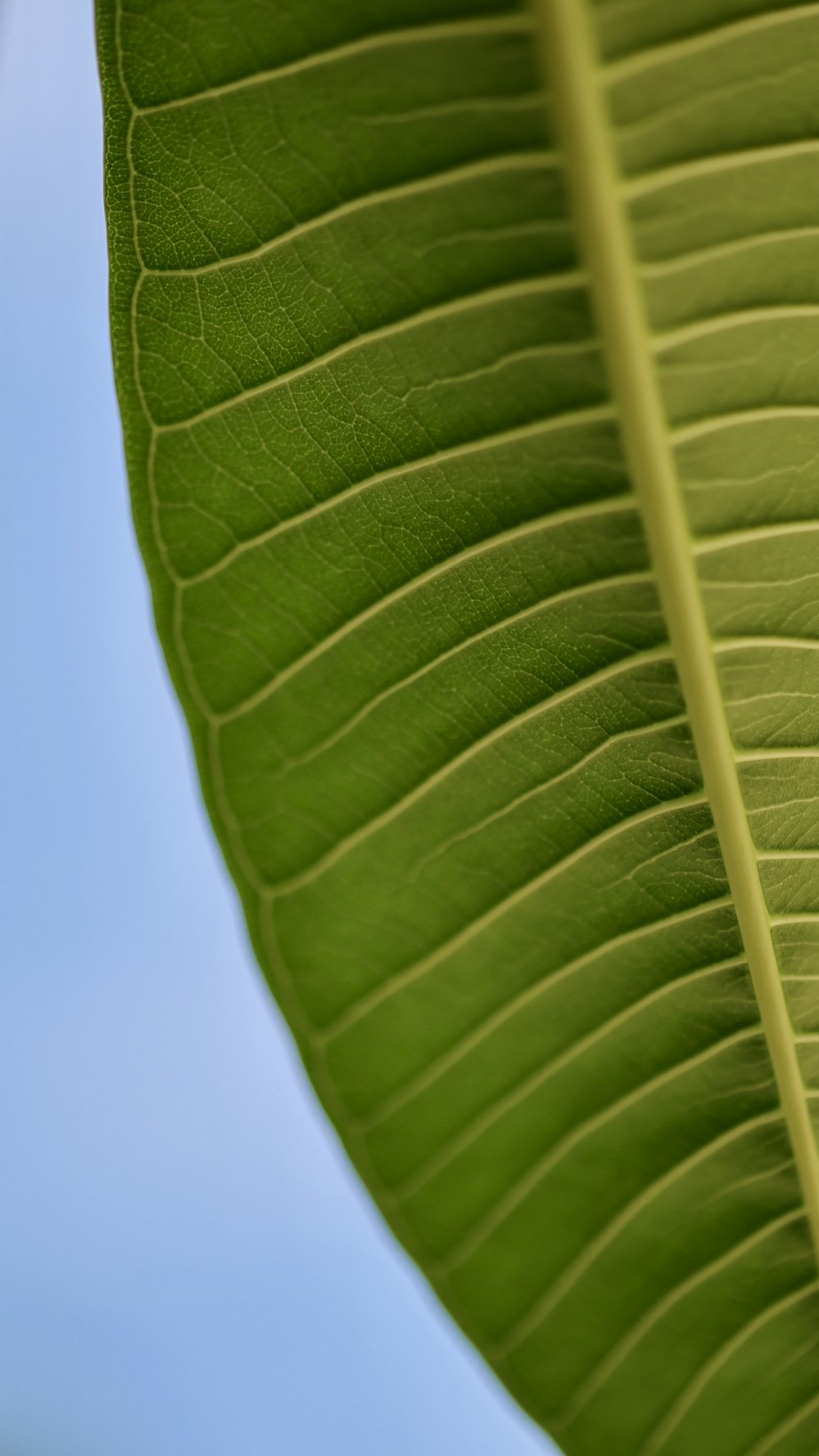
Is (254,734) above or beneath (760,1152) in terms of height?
above

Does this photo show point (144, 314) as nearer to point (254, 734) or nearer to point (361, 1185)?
point (254, 734)

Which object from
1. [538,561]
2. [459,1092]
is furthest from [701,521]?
[459,1092]

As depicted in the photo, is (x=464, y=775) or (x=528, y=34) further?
(x=464, y=775)

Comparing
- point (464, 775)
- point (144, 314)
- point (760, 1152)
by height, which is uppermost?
point (144, 314)

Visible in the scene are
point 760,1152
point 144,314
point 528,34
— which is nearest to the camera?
point 528,34
